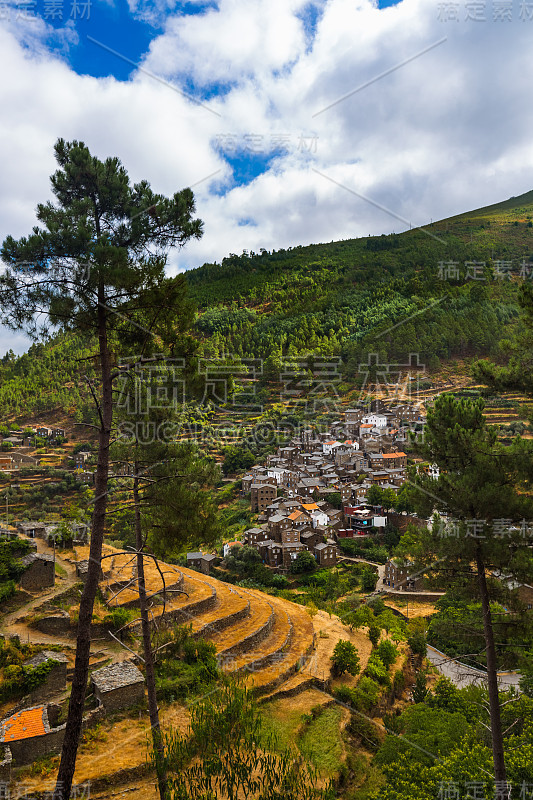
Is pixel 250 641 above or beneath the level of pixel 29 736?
beneath

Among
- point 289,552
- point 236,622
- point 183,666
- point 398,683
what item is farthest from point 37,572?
point 289,552

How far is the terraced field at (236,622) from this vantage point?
36.8 feet

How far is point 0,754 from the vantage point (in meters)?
6.84

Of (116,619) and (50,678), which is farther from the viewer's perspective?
(116,619)

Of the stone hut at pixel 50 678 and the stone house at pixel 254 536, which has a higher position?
the stone hut at pixel 50 678

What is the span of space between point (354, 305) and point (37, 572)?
73271 millimetres

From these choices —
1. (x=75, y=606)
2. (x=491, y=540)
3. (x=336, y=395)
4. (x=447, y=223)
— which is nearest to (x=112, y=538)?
(x=75, y=606)

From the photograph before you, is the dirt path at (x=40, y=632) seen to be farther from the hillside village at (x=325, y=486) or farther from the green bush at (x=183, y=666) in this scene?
the hillside village at (x=325, y=486)

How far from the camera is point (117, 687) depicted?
8594 millimetres

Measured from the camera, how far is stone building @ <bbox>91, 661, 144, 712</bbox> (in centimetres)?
851

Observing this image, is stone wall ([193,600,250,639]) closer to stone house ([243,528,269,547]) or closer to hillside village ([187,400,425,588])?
hillside village ([187,400,425,588])

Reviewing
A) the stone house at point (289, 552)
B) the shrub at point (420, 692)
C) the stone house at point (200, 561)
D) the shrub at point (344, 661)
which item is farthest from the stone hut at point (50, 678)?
the stone house at point (289, 552)

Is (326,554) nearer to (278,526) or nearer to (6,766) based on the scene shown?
(278,526)

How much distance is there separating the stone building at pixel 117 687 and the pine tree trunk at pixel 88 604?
445 cm
